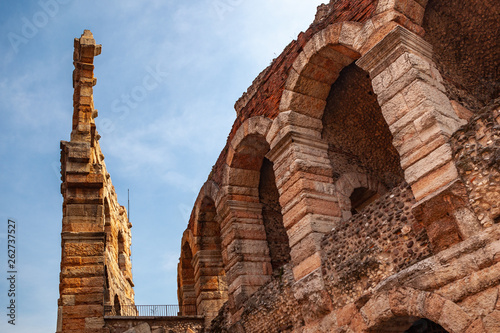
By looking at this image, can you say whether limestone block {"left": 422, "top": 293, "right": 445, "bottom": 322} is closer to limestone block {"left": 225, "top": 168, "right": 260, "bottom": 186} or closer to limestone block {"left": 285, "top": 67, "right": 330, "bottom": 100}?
limestone block {"left": 285, "top": 67, "right": 330, "bottom": 100}

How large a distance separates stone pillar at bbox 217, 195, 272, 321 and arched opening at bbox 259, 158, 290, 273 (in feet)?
0.78

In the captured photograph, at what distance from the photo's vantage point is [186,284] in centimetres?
1381

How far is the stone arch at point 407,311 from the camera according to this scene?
485cm

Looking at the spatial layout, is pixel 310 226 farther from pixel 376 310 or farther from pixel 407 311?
pixel 407 311

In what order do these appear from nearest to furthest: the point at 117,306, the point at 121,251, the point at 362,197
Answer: the point at 362,197 → the point at 117,306 → the point at 121,251

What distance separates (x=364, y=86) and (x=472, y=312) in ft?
16.2

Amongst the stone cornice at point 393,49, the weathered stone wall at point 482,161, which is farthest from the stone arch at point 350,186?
the weathered stone wall at point 482,161

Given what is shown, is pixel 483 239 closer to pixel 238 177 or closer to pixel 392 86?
pixel 392 86

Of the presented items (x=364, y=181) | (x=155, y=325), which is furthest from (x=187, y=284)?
(x=364, y=181)

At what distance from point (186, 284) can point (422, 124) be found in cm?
980

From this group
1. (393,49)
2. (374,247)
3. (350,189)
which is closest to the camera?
(374,247)

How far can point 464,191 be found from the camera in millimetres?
5070

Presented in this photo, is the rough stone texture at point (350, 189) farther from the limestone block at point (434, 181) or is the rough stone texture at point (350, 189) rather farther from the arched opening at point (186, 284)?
the arched opening at point (186, 284)

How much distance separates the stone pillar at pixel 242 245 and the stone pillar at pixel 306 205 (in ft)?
6.13
